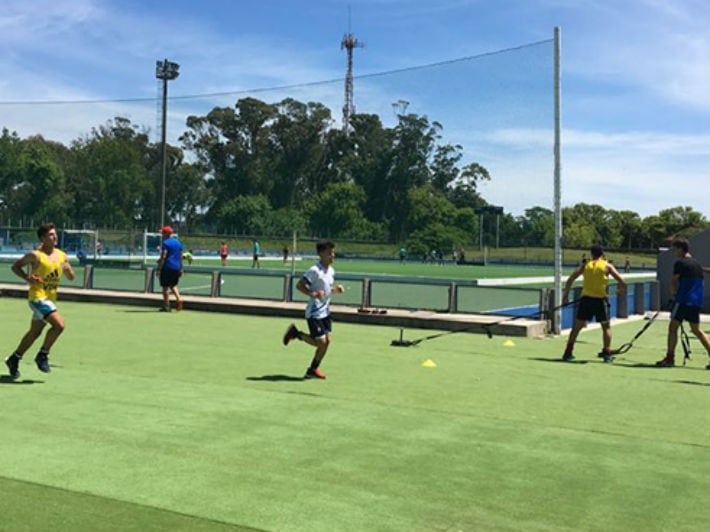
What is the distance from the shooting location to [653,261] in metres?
79.6

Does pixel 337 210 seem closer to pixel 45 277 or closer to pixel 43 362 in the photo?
pixel 43 362

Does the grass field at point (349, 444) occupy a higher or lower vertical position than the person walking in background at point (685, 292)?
lower

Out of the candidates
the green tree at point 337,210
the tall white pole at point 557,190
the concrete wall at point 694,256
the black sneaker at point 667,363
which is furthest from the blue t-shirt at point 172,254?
the green tree at point 337,210

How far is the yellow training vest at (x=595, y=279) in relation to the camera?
1226cm

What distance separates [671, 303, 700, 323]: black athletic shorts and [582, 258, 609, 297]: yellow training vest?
1048 mm

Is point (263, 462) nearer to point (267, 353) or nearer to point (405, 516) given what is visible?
point (405, 516)

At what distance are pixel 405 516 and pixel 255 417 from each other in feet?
9.51

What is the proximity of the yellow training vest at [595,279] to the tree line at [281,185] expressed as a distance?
1854 inches

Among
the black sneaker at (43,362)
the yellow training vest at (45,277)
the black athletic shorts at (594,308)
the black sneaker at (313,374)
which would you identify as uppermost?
the yellow training vest at (45,277)

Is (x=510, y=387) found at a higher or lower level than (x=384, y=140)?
lower

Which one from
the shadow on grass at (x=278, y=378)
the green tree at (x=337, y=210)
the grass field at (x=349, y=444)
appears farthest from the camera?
the green tree at (x=337, y=210)

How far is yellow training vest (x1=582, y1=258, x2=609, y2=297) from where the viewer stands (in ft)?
40.2

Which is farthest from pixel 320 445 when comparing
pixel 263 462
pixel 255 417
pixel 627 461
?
pixel 627 461

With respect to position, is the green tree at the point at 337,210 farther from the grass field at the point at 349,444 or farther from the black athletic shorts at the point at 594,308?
the grass field at the point at 349,444
